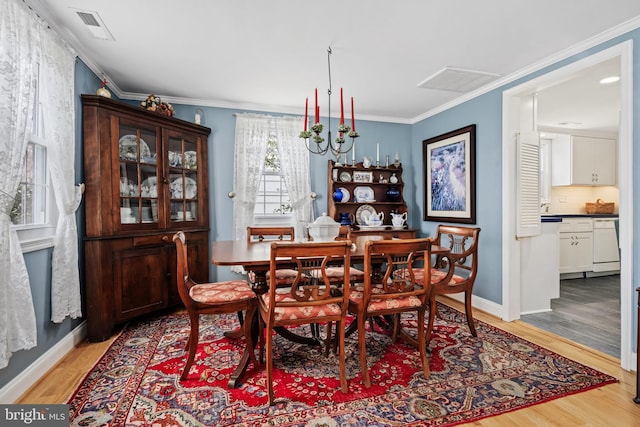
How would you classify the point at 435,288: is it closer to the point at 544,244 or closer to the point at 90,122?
the point at 544,244

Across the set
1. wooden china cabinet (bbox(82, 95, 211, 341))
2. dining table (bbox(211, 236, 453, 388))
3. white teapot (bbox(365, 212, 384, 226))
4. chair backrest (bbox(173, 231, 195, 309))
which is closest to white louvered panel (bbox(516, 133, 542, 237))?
dining table (bbox(211, 236, 453, 388))

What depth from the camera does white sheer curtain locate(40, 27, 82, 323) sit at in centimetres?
225

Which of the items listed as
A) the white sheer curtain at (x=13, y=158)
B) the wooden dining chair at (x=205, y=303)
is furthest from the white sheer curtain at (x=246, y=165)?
the white sheer curtain at (x=13, y=158)

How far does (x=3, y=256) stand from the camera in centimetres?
165

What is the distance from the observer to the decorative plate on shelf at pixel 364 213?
4.52 metres

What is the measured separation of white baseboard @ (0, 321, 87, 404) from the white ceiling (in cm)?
228

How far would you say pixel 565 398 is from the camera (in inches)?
74.2

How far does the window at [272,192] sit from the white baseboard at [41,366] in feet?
7.26

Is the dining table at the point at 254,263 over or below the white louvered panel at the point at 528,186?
below

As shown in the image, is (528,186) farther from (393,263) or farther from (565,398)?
(393,263)

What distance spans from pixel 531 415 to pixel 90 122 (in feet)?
12.3

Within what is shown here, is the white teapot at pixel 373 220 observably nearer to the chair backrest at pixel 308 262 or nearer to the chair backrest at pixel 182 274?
the chair backrest at pixel 308 262

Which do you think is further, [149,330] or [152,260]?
[152,260]

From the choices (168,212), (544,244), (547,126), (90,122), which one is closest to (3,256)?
(90,122)
